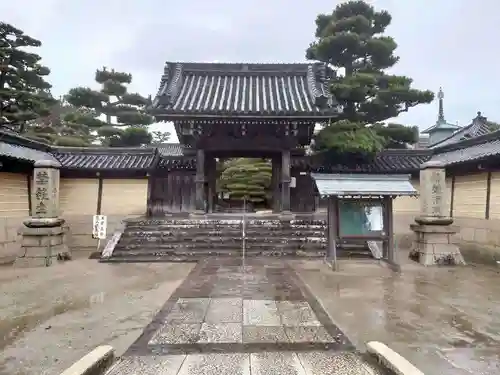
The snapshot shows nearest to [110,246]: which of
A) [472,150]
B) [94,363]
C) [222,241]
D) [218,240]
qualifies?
[218,240]

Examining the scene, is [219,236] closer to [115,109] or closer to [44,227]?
[44,227]

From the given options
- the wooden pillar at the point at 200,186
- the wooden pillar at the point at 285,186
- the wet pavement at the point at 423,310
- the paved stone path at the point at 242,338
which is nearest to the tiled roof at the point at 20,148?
the wooden pillar at the point at 200,186

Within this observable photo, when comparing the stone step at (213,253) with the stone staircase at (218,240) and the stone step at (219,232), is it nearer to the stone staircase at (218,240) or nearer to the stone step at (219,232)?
the stone staircase at (218,240)

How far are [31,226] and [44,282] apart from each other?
2.83m

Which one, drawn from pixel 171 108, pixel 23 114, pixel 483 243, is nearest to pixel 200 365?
pixel 483 243

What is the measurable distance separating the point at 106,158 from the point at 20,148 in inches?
133

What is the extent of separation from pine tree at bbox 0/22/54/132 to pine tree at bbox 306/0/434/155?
483 inches

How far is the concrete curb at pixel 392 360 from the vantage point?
11.1 feet

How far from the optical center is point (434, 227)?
1004 cm

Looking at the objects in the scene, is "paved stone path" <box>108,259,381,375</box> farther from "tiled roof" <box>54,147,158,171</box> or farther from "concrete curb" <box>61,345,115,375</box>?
"tiled roof" <box>54,147,158,171</box>

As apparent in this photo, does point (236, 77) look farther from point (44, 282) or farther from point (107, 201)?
point (44, 282)

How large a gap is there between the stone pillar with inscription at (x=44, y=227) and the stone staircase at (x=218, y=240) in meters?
1.41

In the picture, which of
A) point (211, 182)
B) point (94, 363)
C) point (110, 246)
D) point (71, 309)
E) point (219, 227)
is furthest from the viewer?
point (211, 182)

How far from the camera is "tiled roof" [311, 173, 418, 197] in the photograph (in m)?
9.06
